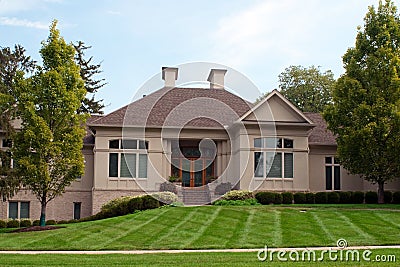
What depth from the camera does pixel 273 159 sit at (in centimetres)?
2862

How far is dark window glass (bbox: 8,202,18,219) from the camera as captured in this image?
28906 mm

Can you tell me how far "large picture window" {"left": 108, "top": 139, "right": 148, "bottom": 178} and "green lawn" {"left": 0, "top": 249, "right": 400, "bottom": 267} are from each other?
14599 millimetres

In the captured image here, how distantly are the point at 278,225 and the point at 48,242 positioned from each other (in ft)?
23.9

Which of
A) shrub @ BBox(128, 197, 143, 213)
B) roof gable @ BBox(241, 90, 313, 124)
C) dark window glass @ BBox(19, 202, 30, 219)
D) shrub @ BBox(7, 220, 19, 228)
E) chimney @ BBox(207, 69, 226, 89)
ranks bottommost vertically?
shrub @ BBox(7, 220, 19, 228)

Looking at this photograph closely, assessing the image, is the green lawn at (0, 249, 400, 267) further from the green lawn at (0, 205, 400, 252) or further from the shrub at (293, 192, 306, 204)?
the shrub at (293, 192, 306, 204)

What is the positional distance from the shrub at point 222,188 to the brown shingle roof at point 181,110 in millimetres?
3248

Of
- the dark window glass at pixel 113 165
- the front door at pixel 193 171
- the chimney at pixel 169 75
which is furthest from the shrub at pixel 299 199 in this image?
the chimney at pixel 169 75

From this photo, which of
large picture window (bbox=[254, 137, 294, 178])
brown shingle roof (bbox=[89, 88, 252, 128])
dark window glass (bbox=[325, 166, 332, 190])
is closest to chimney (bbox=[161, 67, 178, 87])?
brown shingle roof (bbox=[89, 88, 252, 128])

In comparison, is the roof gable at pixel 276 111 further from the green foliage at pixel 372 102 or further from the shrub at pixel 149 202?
the shrub at pixel 149 202

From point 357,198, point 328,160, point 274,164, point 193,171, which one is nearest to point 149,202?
point 193,171

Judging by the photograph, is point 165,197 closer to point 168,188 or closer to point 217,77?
point 168,188

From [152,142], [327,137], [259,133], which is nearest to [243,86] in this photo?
[259,133]

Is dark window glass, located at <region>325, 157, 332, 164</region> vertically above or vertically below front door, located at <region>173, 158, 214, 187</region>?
above

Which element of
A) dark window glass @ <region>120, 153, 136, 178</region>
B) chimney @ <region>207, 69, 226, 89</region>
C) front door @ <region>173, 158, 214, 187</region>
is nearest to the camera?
dark window glass @ <region>120, 153, 136, 178</region>
